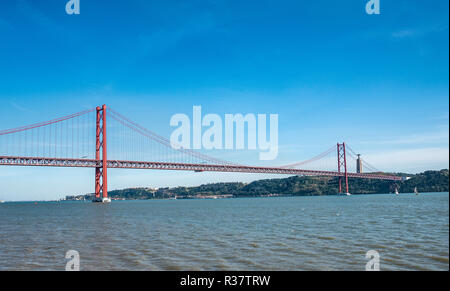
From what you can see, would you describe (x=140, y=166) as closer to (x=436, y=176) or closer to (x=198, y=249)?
(x=198, y=249)

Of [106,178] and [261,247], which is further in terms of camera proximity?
[106,178]

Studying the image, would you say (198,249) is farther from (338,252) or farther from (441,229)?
(441,229)

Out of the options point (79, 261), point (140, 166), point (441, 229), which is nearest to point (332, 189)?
point (140, 166)

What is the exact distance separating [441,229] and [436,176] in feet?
368

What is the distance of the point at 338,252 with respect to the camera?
11523 millimetres

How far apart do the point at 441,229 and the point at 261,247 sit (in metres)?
9.75

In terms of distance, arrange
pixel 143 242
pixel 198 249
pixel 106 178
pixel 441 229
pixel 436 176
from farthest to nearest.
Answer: pixel 436 176 < pixel 106 178 < pixel 441 229 < pixel 143 242 < pixel 198 249

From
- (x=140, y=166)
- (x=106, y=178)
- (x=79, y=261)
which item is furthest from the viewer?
(x=140, y=166)

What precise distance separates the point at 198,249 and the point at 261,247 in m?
2.20
